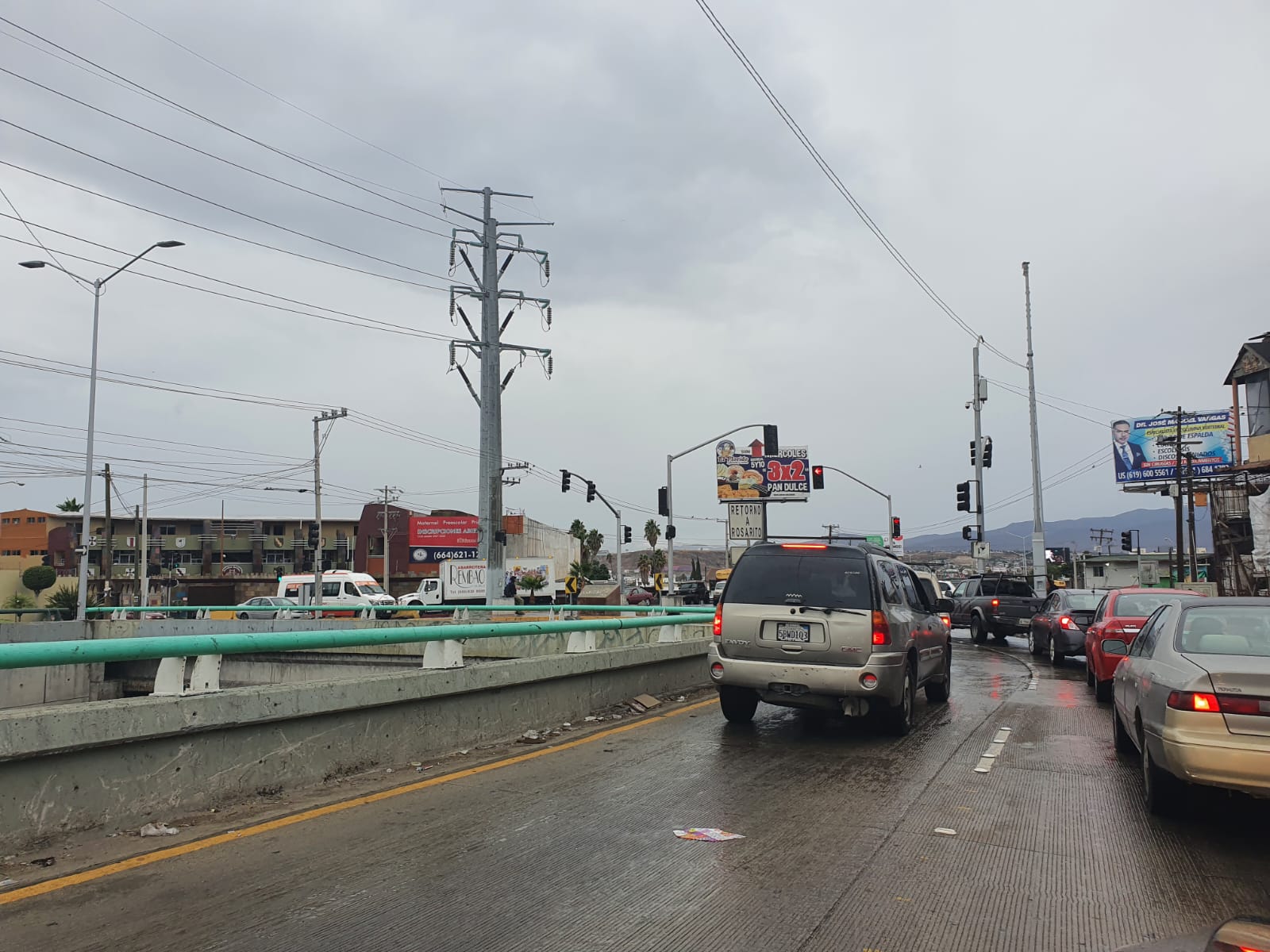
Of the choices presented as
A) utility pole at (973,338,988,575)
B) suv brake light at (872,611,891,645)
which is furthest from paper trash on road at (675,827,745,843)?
utility pole at (973,338,988,575)

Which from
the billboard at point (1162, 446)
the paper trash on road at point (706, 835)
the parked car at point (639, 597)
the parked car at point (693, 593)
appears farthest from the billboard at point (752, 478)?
the paper trash on road at point (706, 835)

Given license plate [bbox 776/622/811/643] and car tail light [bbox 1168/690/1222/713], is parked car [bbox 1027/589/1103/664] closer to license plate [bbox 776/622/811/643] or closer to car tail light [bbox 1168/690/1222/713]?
license plate [bbox 776/622/811/643]

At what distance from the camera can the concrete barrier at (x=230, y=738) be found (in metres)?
5.05

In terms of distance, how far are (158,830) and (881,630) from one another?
249 inches

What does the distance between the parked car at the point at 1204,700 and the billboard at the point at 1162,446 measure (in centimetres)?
6094

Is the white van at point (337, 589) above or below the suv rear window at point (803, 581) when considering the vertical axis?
below

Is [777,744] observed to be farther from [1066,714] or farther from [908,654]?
[1066,714]

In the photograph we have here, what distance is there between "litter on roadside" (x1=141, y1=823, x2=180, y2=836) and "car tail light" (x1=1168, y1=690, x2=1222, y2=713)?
599 centimetres

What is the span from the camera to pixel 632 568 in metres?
198

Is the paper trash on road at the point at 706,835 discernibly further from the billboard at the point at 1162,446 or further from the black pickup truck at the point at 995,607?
the billboard at the point at 1162,446

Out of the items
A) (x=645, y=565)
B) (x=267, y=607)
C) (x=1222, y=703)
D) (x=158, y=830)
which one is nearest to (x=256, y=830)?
(x=158, y=830)

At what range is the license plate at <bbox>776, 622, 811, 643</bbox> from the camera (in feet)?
30.1

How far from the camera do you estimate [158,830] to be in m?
5.54

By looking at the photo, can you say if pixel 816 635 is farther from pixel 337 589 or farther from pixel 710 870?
pixel 337 589
